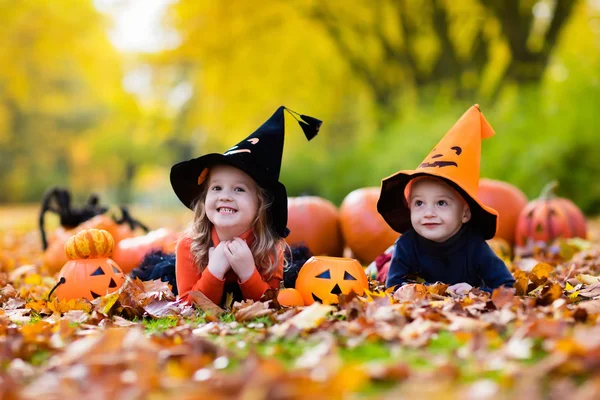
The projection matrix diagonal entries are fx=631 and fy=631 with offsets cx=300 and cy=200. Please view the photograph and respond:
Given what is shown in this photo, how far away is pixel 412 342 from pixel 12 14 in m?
20.9

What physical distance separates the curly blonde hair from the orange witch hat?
31.4 inches

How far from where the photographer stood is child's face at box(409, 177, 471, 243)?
3895 mm

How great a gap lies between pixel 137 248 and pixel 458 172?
3027 millimetres

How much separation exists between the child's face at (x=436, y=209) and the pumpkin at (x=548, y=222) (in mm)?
2843

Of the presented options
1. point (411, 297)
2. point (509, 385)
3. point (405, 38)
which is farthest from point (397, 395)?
point (405, 38)

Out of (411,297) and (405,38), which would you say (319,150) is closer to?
(405,38)

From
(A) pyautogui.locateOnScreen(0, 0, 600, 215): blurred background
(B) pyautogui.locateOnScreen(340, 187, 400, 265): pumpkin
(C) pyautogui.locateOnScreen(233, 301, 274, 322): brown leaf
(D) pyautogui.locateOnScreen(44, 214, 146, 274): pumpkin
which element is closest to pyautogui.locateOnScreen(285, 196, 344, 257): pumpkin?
(B) pyautogui.locateOnScreen(340, 187, 400, 265): pumpkin

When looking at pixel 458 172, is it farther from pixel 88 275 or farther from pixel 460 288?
pixel 88 275

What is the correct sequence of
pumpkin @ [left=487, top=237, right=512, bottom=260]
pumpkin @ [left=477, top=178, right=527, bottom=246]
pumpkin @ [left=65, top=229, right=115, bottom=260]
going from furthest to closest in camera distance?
pumpkin @ [left=477, top=178, right=527, bottom=246]
pumpkin @ [left=487, top=237, right=512, bottom=260]
pumpkin @ [left=65, top=229, right=115, bottom=260]

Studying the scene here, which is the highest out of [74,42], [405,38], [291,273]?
[74,42]

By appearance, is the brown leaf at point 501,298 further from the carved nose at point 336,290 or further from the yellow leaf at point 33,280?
the yellow leaf at point 33,280

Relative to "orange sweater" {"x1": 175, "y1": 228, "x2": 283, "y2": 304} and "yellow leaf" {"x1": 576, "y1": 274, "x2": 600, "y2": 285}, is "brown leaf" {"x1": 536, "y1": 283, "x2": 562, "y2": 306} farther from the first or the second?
"orange sweater" {"x1": 175, "y1": 228, "x2": 283, "y2": 304}

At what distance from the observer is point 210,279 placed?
3.72 metres

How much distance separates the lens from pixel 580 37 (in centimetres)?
1708
